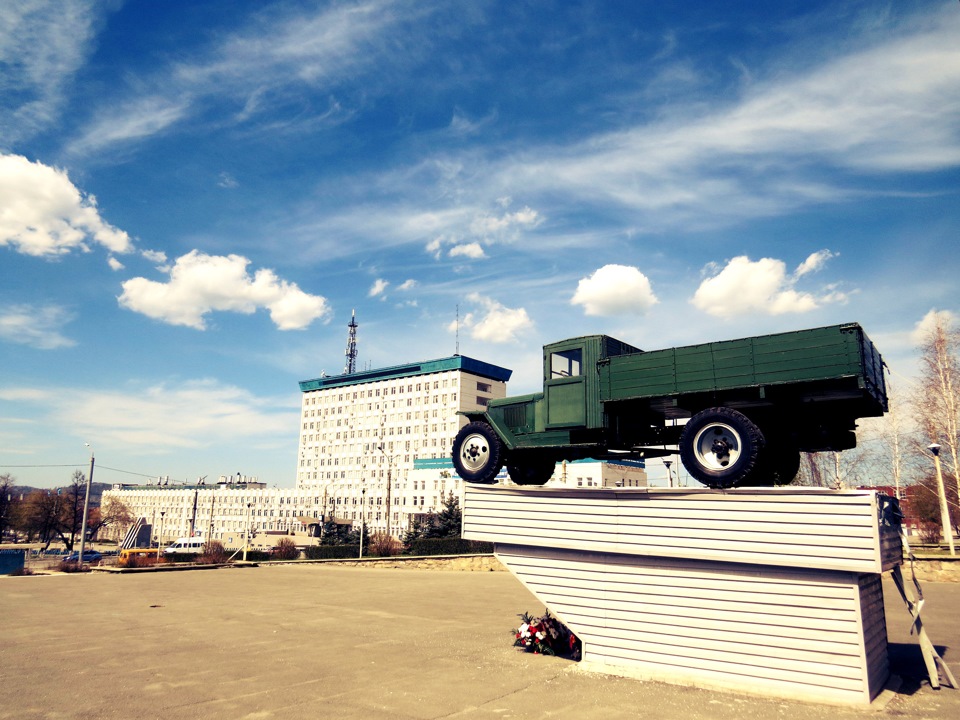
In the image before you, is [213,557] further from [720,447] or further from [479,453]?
[720,447]

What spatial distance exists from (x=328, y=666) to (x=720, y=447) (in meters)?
8.79

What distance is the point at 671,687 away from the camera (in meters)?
9.73

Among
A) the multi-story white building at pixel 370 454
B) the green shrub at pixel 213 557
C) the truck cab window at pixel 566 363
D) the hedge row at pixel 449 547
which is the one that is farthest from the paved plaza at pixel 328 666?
the multi-story white building at pixel 370 454

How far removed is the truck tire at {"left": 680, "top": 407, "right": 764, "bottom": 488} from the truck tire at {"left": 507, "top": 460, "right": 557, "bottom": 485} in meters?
3.97

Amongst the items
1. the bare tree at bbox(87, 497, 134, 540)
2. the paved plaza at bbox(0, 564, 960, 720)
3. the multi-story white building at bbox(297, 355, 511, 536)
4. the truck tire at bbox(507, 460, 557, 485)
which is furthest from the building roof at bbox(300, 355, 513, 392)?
the truck tire at bbox(507, 460, 557, 485)

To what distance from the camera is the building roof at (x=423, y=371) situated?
9300cm

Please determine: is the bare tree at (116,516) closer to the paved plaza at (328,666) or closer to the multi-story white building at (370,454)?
the multi-story white building at (370,454)

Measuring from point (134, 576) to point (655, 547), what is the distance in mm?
30547

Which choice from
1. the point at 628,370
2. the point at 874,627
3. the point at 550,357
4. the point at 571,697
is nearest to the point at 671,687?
the point at 571,697

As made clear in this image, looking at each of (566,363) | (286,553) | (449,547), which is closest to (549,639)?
(566,363)

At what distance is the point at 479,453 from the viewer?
42.9 ft

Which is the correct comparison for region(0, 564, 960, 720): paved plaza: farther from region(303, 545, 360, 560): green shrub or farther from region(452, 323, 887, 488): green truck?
region(303, 545, 360, 560): green shrub

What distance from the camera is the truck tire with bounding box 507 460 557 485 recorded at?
13383 millimetres

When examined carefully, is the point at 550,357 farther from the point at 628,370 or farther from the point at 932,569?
the point at 932,569
